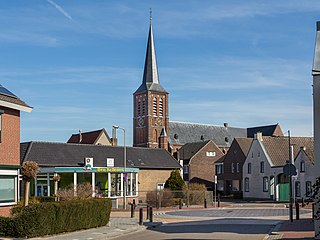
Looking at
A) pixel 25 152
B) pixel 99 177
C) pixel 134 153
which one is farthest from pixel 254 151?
pixel 25 152

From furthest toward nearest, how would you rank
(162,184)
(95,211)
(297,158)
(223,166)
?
(223,166), (162,184), (297,158), (95,211)

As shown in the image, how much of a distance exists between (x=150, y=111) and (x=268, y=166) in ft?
150

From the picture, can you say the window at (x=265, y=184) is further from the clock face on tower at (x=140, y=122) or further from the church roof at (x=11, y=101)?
the clock face on tower at (x=140, y=122)

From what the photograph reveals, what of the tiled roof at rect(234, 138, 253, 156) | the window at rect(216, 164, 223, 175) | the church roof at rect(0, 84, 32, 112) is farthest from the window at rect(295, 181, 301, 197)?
the church roof at rect(0, 84, 32, 112)

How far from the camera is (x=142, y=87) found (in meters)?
110

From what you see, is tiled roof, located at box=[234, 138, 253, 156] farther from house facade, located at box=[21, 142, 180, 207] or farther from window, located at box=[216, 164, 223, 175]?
house facade, located at box=[21, 142, 180, 207]

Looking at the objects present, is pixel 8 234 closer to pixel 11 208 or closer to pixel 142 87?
pixel 11 208

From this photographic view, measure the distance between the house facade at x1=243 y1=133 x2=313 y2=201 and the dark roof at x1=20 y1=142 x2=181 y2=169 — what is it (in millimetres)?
9805

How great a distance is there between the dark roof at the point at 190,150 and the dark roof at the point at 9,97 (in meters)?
65.3

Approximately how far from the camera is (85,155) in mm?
59656

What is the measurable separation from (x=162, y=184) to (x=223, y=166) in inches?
626

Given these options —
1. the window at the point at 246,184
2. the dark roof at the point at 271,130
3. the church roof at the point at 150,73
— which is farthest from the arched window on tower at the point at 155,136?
the window at the point at 246,184

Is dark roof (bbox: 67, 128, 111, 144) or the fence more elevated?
dark roof (bbox: 67, 128, 111, 144)

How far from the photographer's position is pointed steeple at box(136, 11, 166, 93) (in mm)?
100438
